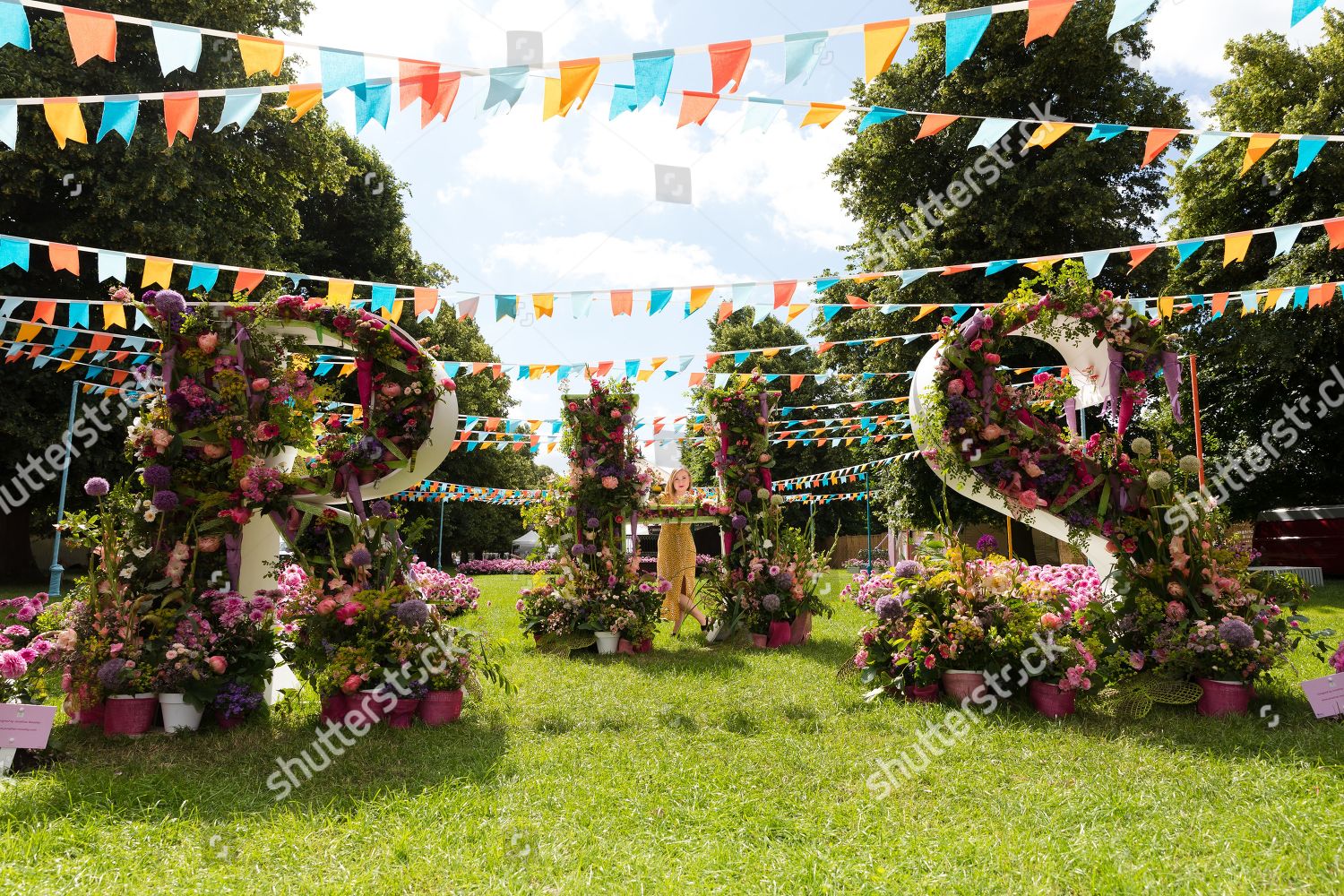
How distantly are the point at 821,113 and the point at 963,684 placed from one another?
12.2 ft

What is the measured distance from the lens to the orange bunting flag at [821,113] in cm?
454

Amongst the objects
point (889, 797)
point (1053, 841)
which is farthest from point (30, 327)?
point (1053, 841)

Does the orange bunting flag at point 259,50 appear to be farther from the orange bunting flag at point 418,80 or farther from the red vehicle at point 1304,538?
the red vehicle at point 1304,538

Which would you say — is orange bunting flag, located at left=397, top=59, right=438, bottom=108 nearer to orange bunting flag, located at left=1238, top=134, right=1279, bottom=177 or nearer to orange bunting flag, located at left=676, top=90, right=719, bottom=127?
orange bunting flag, located at left=676, top=90, right=719, bottom=127

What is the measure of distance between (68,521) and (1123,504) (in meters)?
7.04

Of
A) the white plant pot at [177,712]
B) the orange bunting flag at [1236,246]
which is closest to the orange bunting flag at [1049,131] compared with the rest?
the orange bunting flag at [1236,246]

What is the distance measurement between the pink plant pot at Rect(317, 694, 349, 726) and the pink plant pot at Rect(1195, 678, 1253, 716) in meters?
5.26

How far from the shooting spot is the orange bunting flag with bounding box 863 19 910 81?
3660 mm

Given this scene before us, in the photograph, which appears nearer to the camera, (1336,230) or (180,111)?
(180,111)
